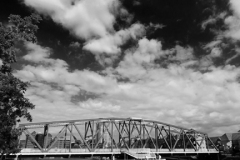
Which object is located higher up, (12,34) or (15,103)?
(12,34)

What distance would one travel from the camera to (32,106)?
16250mm

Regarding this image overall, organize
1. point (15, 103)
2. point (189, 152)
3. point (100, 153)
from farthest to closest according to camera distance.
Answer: point (189, 152)
point (100, 153)
point (15, 103)

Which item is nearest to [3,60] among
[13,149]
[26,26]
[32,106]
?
[26,26]

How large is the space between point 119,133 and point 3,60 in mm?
70916

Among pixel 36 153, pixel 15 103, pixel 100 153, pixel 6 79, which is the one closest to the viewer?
pixel 6 79

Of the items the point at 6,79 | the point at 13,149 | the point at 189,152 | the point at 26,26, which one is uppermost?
the point at 26,26

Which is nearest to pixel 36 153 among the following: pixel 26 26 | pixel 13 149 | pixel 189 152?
pixel 13 149

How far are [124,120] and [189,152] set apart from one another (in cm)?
3959

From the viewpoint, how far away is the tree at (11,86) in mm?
14179

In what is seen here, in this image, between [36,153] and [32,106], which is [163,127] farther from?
[32,106]

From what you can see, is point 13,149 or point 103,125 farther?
point 103,125

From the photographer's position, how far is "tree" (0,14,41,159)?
14.2m

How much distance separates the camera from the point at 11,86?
14.0 meters

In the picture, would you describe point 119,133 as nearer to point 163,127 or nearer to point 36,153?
point 163,127
